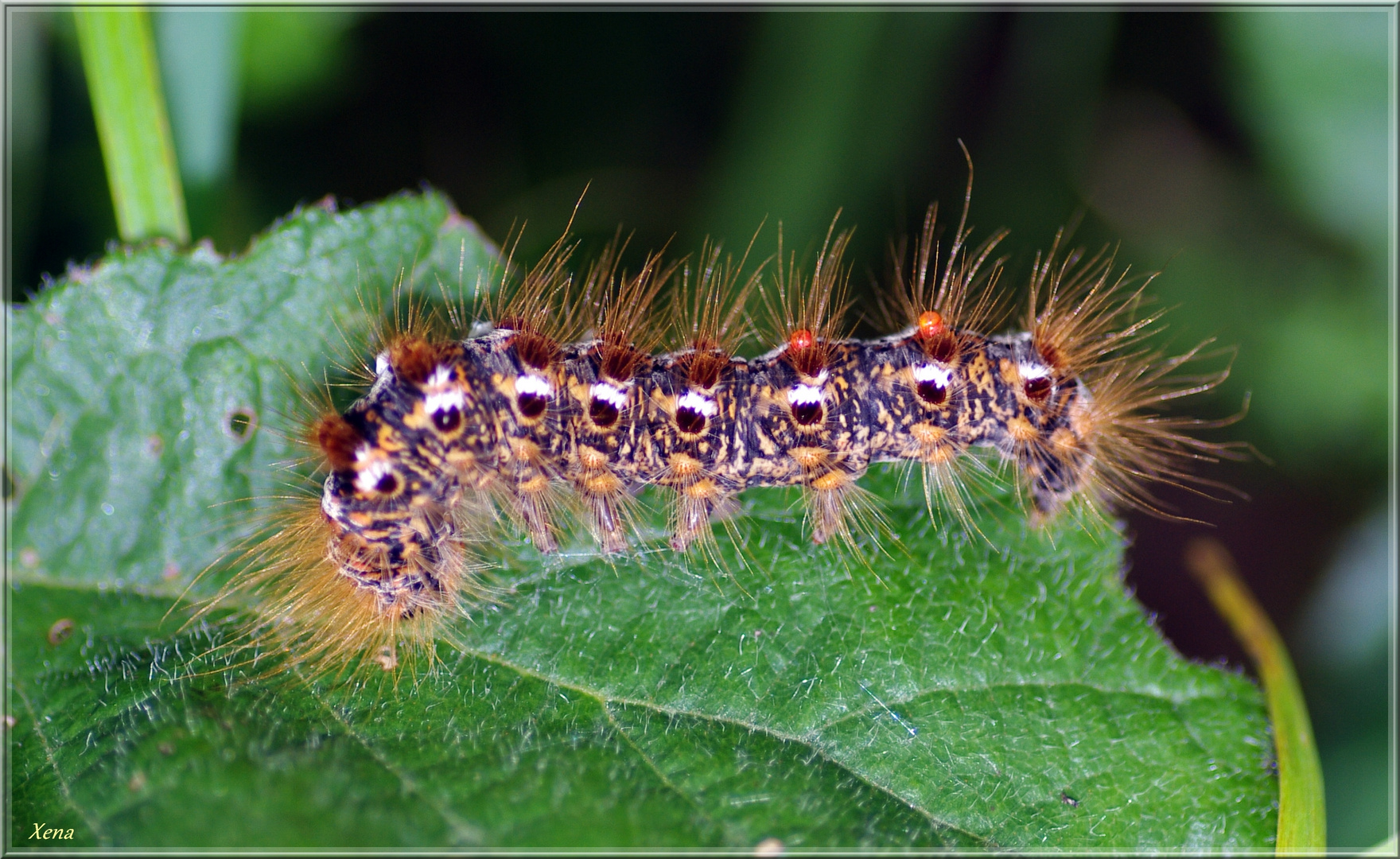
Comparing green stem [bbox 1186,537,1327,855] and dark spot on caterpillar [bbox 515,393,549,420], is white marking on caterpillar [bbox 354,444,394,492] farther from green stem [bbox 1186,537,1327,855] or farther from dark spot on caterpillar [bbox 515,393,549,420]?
green stem [bbox 1186,537,1327,855]

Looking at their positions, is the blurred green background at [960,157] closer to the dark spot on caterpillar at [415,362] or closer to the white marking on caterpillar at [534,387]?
the dark spot on caterpillar at [415,362]

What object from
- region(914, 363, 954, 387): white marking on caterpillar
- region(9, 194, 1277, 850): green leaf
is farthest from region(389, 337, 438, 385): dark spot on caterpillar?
region(914, 363, 954, 387): white marking on caterpillar

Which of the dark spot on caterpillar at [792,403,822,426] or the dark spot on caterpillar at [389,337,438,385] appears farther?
the dark spot on caterpillar at [792,403,822,426]

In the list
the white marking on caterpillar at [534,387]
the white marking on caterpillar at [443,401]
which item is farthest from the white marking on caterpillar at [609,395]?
the white marking on caterpillar at [443,401]

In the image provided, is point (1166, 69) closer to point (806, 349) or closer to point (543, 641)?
point (806, 349)

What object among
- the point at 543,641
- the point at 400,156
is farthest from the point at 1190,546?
the point at 400,156

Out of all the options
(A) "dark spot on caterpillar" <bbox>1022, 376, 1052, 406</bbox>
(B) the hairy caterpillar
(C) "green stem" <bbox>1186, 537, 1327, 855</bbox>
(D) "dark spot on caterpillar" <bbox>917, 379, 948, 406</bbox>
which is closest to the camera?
(C) "green stem" <bbox>1186, 537, 1327, 855</bbox>

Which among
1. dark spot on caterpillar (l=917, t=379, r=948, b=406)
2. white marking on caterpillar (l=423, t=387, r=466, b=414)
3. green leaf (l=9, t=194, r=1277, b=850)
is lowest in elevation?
green leaf (l=9, t=194, r=1277, b=850)
